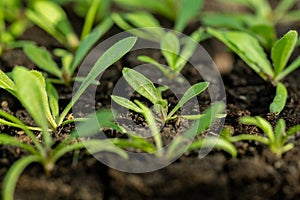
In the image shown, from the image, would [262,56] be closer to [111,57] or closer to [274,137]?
[274,137]

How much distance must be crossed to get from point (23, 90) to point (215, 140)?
43 cm

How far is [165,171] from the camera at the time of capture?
113 centimetres

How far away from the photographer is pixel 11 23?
6.14ft

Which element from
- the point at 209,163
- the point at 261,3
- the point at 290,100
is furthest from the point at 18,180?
the point at 261,3

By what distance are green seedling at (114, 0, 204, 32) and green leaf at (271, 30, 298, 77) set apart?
40 cm

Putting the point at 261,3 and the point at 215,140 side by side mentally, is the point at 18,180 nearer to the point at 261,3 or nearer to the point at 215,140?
the point at 215,140

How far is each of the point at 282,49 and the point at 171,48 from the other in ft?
1.02

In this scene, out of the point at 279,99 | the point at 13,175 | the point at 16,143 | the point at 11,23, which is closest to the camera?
the point at 13,175

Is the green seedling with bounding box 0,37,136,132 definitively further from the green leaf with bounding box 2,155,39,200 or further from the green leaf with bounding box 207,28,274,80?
the green leaf with bounding box 207,28,274,80

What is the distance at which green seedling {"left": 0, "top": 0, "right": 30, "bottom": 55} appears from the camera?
1.68m

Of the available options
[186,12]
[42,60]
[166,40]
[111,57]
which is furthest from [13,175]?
[186,12]

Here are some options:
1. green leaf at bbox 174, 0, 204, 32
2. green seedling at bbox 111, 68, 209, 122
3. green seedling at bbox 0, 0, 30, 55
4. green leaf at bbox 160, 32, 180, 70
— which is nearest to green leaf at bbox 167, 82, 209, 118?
green seedling at bbox 111, 68, 209, 122

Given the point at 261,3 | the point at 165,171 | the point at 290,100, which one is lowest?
the point at 165,171

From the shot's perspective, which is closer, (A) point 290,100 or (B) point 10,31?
(A) point 290,100
